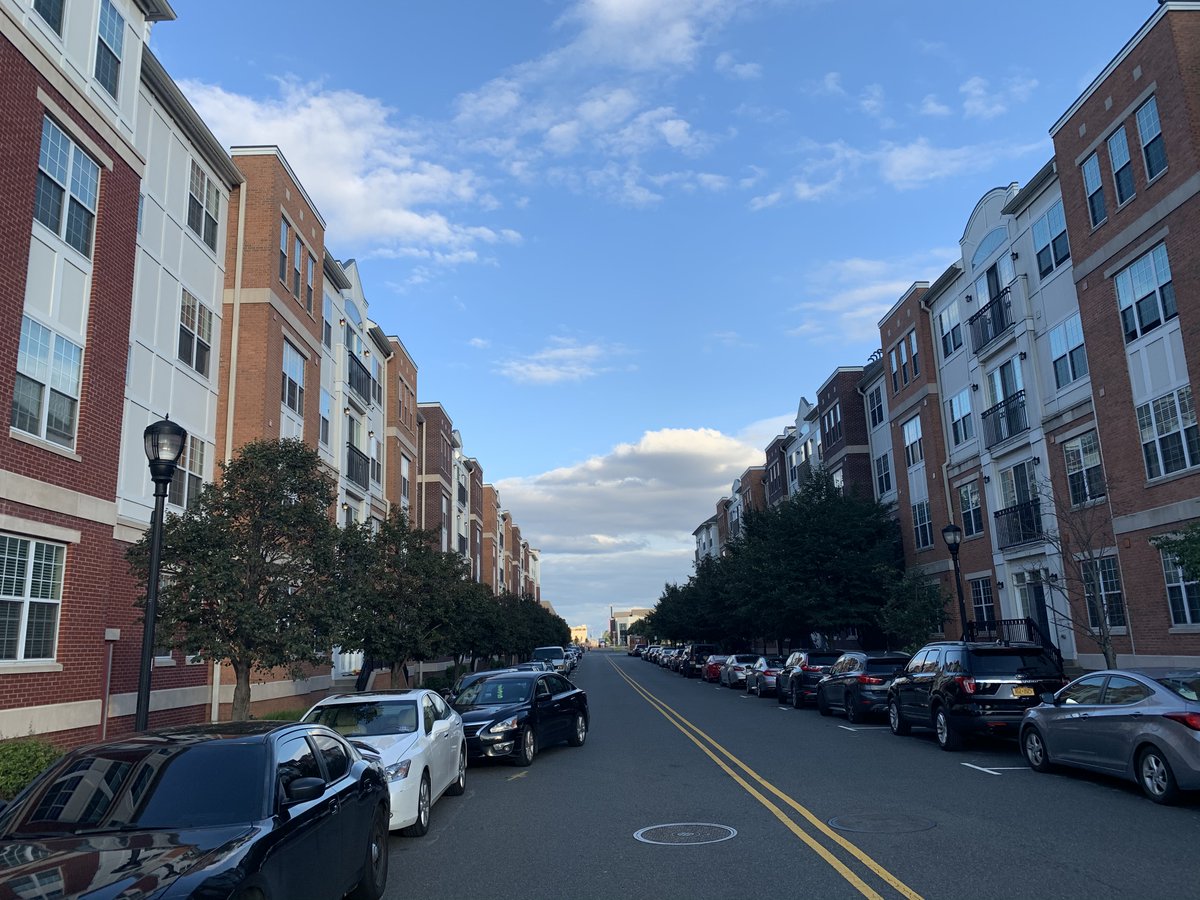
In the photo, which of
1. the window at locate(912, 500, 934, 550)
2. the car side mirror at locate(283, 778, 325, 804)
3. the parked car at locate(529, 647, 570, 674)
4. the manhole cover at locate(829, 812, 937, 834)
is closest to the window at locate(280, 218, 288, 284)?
the manhole cover at locate(829, 812, 937, 834)

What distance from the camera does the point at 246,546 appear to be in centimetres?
1430

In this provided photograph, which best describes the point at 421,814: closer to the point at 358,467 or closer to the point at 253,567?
the point at 253,567

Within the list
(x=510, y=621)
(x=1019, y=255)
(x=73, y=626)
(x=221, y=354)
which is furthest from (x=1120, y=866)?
(x=510, y=621)

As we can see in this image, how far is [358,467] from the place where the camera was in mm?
33688

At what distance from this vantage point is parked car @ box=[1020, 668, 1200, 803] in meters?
9.57

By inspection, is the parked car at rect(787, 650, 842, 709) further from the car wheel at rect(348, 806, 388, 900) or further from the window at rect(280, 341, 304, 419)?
the car wheel at rect(348, 806, 388, 900)

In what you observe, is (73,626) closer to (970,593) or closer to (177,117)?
(177,117)

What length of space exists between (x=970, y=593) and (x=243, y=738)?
29.9 m

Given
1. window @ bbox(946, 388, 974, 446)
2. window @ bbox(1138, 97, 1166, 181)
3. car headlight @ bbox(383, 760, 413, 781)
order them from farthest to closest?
1. window @ bbox(946, 388, 974, 446)
2. window @ bbox(1138, 97, 1166, 181)
3. car headlight @ bbox(383, 760, 413, 781)

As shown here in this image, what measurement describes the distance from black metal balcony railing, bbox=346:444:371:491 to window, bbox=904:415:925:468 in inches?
827

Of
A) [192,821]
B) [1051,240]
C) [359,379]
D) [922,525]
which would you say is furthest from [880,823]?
[359,379]

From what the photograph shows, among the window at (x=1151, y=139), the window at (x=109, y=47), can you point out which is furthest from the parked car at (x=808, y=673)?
the window at (x=109, y=47)

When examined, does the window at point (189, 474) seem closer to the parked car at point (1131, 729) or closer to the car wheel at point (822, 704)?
the car wheel at point (822, 704)

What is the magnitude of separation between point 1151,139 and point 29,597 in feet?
77.9
